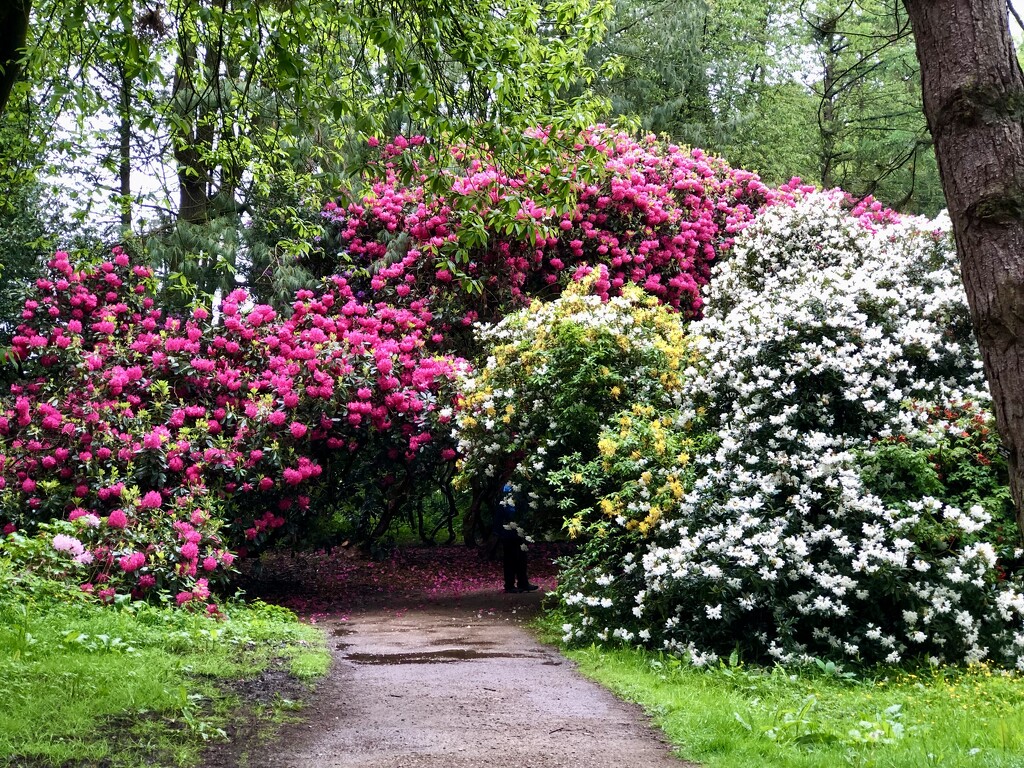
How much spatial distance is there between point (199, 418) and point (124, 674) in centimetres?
523

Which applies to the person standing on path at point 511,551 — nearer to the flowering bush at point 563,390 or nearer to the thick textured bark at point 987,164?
the flowering bush at point 563,390

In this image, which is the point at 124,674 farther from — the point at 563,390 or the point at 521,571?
the point at 521,571

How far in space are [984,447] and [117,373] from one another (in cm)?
826

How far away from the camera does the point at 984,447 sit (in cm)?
668

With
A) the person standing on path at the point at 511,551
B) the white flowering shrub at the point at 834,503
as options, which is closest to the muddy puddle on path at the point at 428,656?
the white flowering shrub at the point at 834,503

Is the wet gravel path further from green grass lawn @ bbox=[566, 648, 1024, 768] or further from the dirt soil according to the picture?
green grass lawn @ bbox=[566, 648, 1024, 768]

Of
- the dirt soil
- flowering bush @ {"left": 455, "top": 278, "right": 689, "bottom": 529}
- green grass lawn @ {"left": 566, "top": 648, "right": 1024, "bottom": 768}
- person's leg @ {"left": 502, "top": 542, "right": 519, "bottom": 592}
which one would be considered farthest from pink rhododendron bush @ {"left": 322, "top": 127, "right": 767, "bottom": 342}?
green grass lawn @ {"left": 566, "top": 648, "right": 1024, "bottom": 768}

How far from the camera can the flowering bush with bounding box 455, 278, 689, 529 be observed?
8.61 metres

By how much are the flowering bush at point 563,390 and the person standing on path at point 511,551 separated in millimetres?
650

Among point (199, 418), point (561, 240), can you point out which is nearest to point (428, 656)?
point (199, 418)

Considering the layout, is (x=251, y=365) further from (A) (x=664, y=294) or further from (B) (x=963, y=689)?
(B) (x=963, y=689)

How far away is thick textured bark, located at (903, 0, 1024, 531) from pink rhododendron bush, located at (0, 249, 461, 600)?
6.73 meters

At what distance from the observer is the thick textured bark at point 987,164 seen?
2611 mm

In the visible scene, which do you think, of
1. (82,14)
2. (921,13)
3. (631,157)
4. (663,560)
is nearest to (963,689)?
(663,560)
